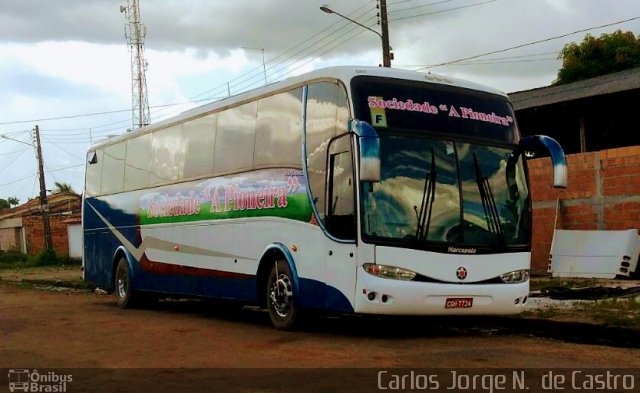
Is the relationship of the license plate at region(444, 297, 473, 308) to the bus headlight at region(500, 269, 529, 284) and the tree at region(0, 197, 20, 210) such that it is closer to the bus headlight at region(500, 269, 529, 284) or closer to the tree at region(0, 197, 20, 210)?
the bus headlight at region(500, 269, 529, 284)

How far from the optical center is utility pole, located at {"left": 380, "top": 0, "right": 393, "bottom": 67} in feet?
81.3

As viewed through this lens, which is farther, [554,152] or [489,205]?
[554,152]

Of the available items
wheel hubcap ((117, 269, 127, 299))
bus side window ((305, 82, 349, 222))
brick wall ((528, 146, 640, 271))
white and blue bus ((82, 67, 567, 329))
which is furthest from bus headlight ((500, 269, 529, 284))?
wheel hubcap ((117, 269, 127, 299))

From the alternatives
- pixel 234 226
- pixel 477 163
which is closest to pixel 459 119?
pixel 477 163

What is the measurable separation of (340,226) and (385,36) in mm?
16337

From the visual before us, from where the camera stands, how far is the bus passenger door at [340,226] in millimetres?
9703

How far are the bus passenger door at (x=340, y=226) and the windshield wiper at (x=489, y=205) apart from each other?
1.66 metres

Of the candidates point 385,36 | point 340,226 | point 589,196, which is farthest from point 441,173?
point 385,36

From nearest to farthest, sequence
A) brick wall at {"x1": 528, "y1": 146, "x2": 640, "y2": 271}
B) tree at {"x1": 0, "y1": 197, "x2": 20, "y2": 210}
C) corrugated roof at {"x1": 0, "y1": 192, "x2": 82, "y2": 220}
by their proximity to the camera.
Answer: brick wall at {"x1": 528, "y1": 146, "x2": 640, "y2": 271} → corrugated roof at {"x1": 0, "y1": 192, "x2": 82, "y2": 220} → tree at {"x1": 0, "y1": 197, "x2": 20, "y2": 210}

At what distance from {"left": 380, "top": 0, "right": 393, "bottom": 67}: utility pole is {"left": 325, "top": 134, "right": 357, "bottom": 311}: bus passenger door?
14.9m

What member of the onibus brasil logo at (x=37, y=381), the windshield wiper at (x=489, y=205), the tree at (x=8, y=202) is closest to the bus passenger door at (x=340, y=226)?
the windshield wiper at (x=489, y=205)

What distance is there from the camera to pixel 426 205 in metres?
9.74

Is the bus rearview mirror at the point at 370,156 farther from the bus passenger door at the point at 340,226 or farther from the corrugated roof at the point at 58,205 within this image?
the corrugated roof at the point at 58,205

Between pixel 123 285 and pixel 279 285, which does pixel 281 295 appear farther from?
pixel 123 285
